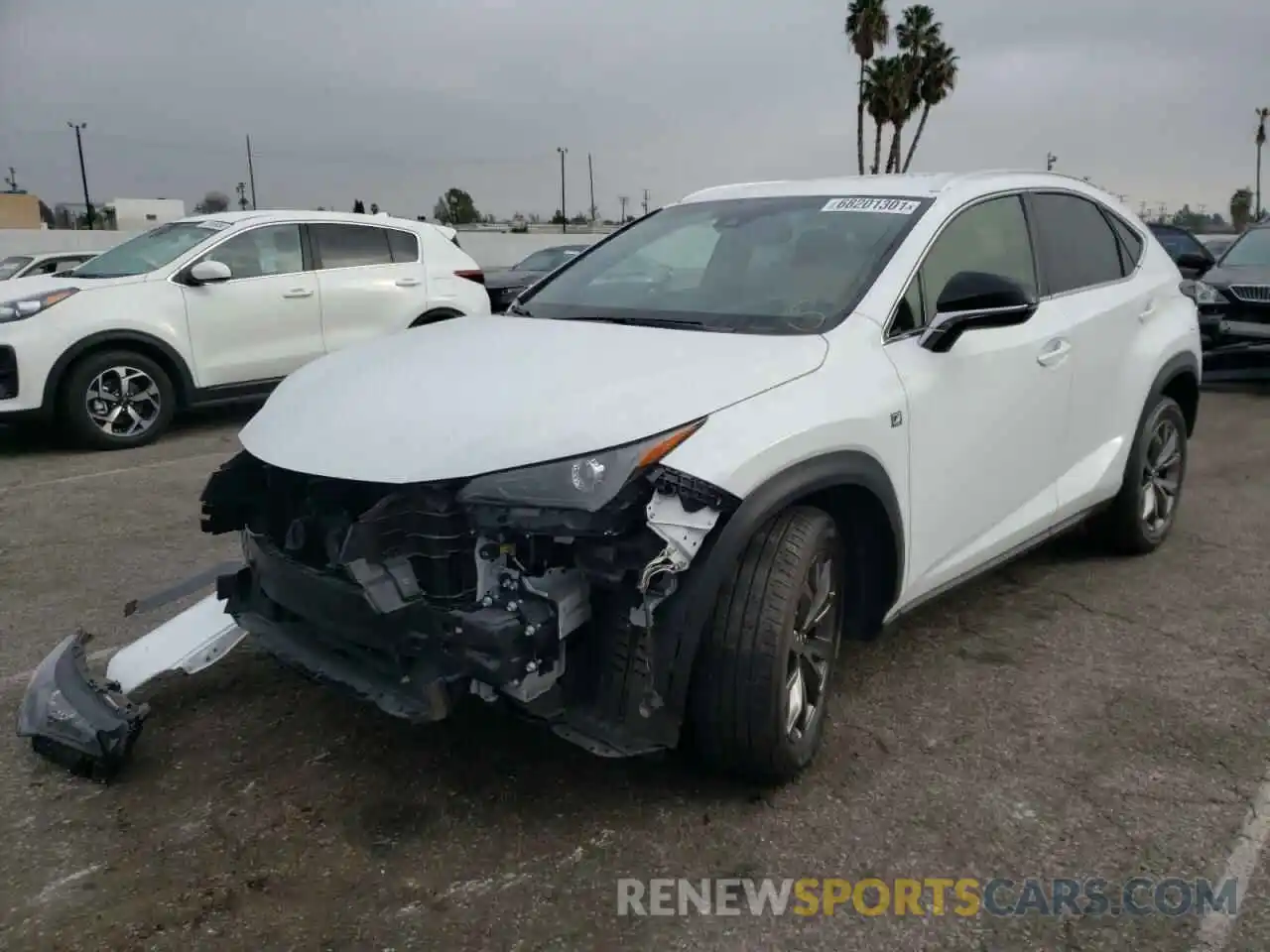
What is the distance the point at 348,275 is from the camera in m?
Answer: 8.85

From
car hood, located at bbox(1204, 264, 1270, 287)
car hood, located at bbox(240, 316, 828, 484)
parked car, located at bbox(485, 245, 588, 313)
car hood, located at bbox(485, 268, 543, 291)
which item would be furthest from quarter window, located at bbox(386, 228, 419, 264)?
car hood, located at bbox(1204, 264, 1270, 287)

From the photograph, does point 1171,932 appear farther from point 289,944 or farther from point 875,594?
point 289,944

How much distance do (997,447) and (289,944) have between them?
2571 millimetres

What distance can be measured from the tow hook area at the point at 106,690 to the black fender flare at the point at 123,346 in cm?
470

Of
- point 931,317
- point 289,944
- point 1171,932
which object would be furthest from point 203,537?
point 1171,932

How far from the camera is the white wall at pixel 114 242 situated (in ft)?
90.5

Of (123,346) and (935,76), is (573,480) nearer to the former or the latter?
(123,346)

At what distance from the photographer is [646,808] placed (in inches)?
113

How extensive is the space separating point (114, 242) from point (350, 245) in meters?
23.2

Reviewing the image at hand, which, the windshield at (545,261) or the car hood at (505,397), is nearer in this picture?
the car hood at (505,397)

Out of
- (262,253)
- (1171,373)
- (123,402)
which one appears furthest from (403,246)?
(1171,373)

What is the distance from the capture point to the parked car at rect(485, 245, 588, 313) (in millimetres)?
13754

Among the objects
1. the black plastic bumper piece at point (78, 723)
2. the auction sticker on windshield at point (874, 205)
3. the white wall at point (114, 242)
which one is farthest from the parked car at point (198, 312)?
the white wall at point (114, 242)

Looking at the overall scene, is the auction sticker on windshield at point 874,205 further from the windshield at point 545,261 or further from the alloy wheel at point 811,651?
the windshield at point 545,261
